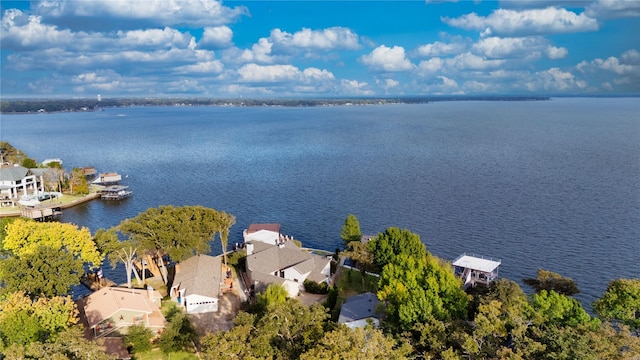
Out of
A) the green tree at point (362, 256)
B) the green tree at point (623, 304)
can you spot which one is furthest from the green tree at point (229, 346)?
the green tree at point (623, 304)

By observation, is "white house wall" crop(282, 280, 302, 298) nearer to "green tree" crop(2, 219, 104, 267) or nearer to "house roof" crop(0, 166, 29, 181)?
"green tree" crop(2, 219, 104, 267)

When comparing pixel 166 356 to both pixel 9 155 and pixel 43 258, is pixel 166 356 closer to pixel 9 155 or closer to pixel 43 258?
pixel 43 258

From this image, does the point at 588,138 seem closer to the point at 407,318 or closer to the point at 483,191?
the point at 483,191

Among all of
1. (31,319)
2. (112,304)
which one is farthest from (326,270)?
(31,319)

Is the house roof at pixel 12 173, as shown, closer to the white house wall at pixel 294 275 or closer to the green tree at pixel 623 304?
the white house wall at pixel 294 275

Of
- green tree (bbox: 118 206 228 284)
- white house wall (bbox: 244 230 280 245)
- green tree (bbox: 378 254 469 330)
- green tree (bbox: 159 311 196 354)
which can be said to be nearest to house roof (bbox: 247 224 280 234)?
white house wall (bbox: 244 230 280 245)

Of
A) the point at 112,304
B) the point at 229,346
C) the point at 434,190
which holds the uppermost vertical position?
the point at 229,346

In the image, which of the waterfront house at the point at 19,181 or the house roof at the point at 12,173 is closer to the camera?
the waterfront house at the point at 19,181
